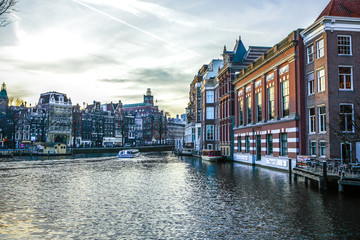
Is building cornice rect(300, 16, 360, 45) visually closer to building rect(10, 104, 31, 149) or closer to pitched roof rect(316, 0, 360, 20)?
pitched roof rect(316, 0, 360, 20)

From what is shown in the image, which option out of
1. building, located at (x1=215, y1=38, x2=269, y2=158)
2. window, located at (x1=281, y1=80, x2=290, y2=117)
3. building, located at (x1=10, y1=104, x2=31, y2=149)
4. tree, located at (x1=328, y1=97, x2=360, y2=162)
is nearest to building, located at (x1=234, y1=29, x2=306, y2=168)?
window, located at (x1=281, y1=80, x2=290, y2=117)

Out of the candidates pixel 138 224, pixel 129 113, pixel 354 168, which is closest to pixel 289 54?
pixel 354 168

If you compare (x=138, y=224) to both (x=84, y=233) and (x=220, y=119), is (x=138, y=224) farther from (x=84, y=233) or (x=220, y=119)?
(x=220, y=119)

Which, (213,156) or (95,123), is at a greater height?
(95,123)

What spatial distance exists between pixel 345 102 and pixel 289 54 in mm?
9389

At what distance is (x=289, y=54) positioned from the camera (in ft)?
127

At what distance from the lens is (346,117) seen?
31.7 m

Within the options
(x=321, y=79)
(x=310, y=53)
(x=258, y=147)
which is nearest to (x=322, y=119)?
(x=321, y=79)

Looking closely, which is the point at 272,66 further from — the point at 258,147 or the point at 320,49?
the point at 258,147

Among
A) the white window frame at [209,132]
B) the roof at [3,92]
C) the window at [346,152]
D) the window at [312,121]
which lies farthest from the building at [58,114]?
the window at [346,152]

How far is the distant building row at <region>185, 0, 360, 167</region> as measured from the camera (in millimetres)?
31719

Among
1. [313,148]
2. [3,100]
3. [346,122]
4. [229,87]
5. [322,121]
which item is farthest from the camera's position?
[3,100]

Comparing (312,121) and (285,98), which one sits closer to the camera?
(312,121)

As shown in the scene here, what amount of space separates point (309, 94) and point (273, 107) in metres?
8.61
